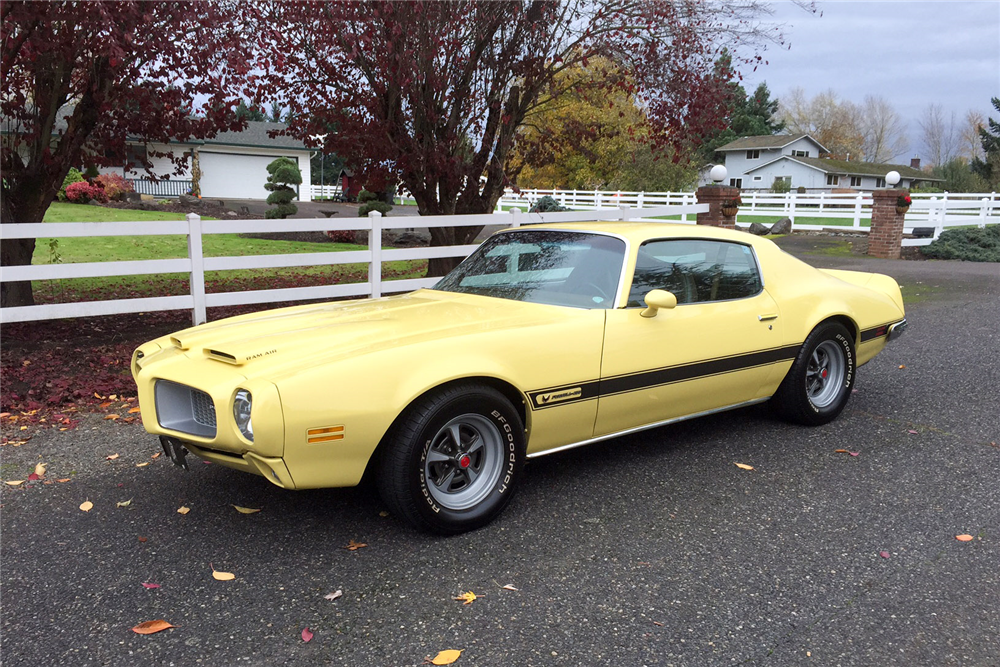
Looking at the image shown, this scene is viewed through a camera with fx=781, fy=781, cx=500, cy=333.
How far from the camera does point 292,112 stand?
9.74 metres

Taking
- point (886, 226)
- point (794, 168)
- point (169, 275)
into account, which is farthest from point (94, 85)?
point (794, 168)

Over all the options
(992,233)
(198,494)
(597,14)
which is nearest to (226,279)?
(597,14)

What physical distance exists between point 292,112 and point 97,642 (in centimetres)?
804

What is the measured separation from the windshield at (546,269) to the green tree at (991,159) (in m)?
43.3

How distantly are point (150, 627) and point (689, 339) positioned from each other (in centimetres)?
301

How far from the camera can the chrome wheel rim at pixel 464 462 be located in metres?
3.58

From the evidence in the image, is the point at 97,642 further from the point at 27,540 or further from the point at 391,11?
the point at 391,11

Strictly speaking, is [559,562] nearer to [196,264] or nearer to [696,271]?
[696,271]

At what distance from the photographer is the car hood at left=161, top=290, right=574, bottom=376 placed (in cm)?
344

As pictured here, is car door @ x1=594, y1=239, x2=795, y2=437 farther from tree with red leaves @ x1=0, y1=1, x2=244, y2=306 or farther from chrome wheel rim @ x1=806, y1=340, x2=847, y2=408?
tree with red leaves @ x1=0, y1=1, x2=244, y2=306

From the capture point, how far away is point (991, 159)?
45000 millimetres

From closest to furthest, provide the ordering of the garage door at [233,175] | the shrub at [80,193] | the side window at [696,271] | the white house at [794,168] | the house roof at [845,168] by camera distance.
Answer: the side window at [696,271]
the shrub at [80,193]
the garage door at [233,175]
the house roof at [845,168]
the white house at [794,168]

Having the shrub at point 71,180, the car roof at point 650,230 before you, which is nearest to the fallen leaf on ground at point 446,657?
the car roof at point 650,230

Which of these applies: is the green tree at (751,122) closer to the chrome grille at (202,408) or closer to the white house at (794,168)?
the white house at (794,168)
